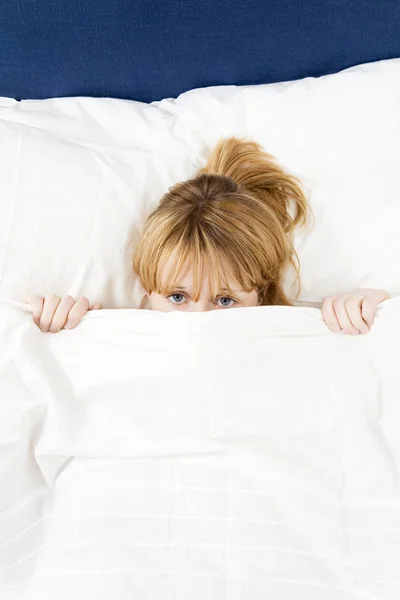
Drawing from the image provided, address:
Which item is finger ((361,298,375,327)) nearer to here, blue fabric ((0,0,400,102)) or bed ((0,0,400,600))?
bed ((0,0,400,600))

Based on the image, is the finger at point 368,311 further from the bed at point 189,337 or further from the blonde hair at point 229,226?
the blonde hair at point 229,226

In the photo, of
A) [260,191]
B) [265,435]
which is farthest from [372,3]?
[265,435]

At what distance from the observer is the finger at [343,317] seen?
1.02 metres

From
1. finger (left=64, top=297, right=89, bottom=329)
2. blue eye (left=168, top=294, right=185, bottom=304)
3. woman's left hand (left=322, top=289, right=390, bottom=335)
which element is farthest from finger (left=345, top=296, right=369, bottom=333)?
finger (left=64, top=297, right=89, bottom=329)

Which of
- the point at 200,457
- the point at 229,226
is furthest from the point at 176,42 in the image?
A: the point at 200,457

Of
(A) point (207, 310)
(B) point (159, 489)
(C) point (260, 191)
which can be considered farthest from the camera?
(C) point (260, 191)

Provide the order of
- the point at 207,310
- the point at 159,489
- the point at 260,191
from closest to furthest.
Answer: the point at 159,489 → the point at 207,310 → the point at 260,191

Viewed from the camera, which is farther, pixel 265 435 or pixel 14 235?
pixel 14 235

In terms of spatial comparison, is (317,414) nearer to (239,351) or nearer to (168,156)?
(239,351)

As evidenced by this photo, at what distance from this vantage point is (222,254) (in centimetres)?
108

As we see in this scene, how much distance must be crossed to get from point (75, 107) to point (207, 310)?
1.63ft

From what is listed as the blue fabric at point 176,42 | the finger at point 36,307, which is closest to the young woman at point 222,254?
the finger at point 36,307

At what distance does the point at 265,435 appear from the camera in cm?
91

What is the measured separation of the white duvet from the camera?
0.81m
